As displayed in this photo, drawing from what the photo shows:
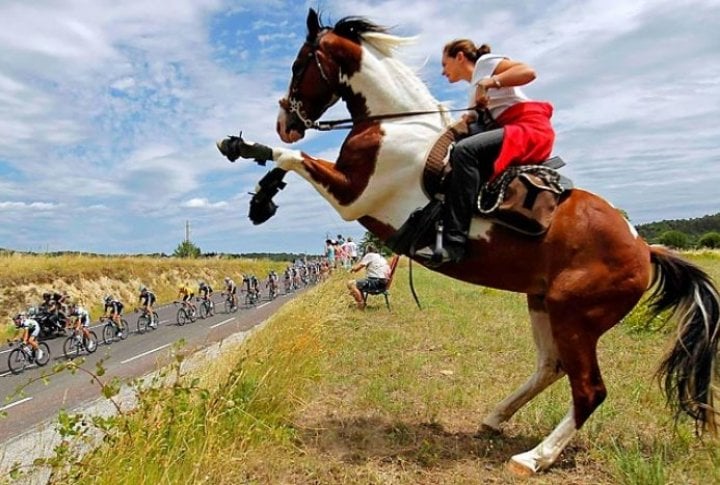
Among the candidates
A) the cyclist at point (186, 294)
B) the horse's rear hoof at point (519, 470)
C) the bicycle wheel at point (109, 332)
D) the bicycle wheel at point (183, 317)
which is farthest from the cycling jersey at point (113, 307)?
the horse's rear hoof at point (519, 470)

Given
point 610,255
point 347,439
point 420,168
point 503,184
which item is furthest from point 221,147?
point 610,255

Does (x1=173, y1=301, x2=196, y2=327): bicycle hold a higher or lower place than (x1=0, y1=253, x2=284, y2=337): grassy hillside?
lower

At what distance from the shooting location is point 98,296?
3962 centimetres

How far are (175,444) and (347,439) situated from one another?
147 cm

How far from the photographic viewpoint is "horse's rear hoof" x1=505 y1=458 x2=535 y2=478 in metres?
4.16

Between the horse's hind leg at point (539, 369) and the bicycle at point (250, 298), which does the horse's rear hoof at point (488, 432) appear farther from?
the bicycle at point (250, 298)

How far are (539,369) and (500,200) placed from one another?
1.60 metres

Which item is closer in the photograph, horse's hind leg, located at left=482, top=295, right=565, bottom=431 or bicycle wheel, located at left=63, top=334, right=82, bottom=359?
horse's hind leg, located at left=482, top=295, right=565, bottom=431

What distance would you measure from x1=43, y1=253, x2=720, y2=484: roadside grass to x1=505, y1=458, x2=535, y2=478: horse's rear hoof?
68 mm

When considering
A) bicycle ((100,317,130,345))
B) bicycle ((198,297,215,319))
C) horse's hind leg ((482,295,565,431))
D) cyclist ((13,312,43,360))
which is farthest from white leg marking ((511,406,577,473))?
bicycle ((198,297,215,319))

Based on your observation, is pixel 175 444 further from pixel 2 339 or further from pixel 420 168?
pixel 2 339

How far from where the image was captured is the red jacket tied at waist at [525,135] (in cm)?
423

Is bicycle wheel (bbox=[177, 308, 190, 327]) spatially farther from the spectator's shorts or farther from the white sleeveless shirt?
the white sleeveless shirt

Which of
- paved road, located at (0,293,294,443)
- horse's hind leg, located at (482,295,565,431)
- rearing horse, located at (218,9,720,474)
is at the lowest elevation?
paved road, located at (0,293,294,443)
